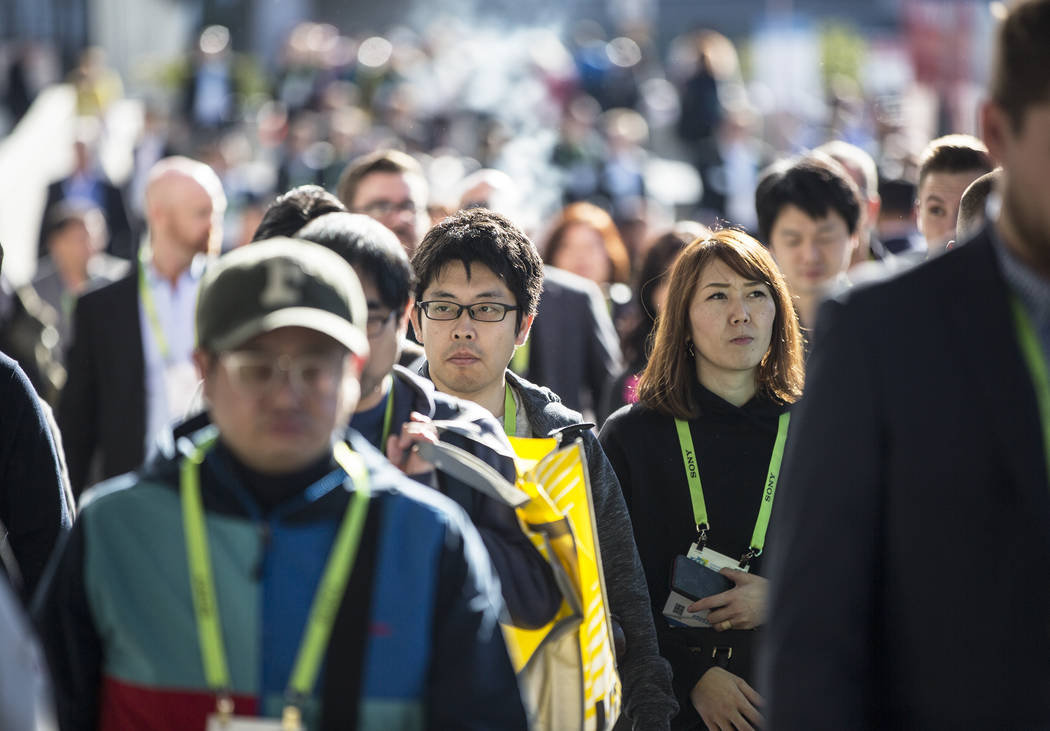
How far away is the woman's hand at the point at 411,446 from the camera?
3902 mm

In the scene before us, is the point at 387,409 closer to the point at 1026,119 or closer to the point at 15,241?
the point at 1026,119

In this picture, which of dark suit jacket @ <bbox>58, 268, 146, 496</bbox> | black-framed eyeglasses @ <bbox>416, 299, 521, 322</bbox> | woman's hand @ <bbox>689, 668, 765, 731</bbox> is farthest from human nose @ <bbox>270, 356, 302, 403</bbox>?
dark suit jacket @ <bbox>58, 268, 146, 496</bbox>

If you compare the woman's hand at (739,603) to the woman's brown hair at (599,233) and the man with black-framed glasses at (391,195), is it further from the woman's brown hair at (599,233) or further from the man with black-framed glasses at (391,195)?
the woman's brown hair at (599,233)

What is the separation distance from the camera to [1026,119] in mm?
2906

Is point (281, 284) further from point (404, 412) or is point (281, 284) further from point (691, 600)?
point (691, 600)

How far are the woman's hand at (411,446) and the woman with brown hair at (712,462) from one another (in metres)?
1.37

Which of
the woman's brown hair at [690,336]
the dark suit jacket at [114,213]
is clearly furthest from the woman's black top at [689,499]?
the dark suit jacket at [114,213]

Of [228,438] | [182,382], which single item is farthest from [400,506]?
[182,382]

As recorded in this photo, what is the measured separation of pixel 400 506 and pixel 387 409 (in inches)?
38.0

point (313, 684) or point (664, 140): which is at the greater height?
point (664, 140)

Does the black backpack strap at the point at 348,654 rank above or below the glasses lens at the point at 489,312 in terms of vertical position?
below

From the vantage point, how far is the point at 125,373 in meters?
7.91

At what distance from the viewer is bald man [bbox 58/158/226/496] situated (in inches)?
310

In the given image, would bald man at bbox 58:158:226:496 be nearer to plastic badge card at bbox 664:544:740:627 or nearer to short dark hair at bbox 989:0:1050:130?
plastic badge card at bbox 664:544:740:627
